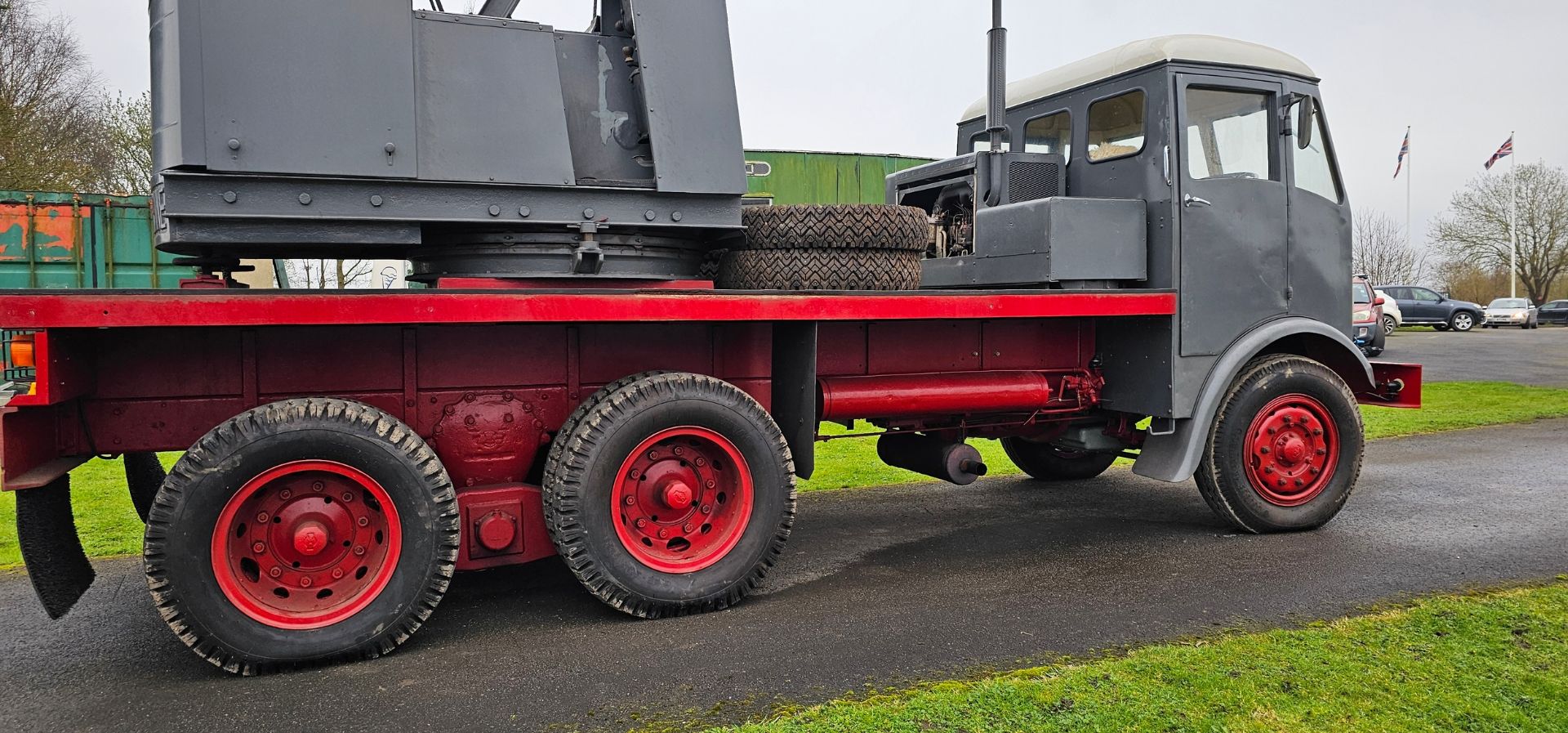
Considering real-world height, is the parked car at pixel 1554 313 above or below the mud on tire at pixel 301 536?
above

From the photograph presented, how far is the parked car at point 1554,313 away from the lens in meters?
43.4

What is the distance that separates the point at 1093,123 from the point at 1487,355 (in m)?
21.6

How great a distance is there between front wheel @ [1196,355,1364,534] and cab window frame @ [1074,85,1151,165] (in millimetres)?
1450

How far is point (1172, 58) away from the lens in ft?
19.8

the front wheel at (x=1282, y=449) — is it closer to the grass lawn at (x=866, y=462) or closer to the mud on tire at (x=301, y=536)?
the grass lawn at (x=866, y=462)

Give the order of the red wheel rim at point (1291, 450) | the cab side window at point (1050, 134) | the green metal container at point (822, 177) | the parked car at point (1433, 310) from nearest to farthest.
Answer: the red wheel rim at point (1291, 450)
the cab side window at point (1050, 134)
the green metal container at point (822, 177)
the parked car at point (1433, 310)

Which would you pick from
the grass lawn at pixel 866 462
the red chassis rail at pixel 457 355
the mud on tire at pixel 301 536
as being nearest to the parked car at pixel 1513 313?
the grass lawn at pixel 866 462

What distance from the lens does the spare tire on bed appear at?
4988 millimetres

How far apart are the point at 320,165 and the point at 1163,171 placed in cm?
439

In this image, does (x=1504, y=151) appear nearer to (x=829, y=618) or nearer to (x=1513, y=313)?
(x=1513, y=313)

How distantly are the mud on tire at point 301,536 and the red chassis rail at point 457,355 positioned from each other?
352 mm

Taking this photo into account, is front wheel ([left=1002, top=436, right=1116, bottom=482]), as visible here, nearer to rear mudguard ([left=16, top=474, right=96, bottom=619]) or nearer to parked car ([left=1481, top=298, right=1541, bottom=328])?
rear mudguard ([left=16, top=474, right=96, bottom=619])

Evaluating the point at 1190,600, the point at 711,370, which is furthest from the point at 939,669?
the point at 711,370

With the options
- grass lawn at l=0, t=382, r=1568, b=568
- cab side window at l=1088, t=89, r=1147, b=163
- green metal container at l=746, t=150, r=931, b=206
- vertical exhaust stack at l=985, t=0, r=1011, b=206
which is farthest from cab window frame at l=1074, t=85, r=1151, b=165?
green metal container at l=746, t=150, r=931, b=206
